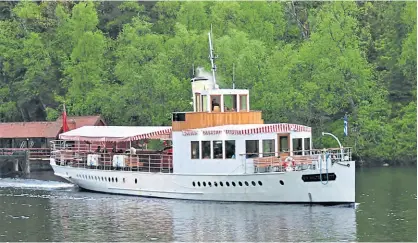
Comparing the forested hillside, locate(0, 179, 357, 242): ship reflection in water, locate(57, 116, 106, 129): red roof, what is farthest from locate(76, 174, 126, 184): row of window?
the forested hillside

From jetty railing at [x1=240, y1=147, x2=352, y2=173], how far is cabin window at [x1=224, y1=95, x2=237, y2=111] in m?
4.14

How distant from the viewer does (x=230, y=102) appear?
199 feet

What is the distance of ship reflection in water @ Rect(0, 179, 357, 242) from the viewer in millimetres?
46656

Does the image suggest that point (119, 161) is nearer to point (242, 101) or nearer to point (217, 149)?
point (217, 149)

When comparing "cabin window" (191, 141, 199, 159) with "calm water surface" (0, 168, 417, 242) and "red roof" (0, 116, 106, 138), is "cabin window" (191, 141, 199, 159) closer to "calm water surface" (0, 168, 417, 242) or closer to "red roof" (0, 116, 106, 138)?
"calm water surface" (0, 168, 417, 242)

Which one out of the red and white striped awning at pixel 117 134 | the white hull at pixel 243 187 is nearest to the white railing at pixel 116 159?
the white hull at pixel 243 187

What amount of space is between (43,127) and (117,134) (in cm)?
2422

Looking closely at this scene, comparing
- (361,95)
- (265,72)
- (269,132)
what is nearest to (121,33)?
(265,72)

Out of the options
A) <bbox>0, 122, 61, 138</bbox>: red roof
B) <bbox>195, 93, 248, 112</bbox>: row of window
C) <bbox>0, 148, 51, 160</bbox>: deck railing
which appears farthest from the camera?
<bbox>0, 122, 61, 138</bbox>: red roof

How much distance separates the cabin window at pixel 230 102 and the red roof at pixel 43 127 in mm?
26107

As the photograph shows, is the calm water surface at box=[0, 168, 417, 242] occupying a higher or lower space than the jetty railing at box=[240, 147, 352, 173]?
lower

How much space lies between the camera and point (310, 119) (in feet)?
279

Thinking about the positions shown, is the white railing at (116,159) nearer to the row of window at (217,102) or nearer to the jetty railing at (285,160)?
the row of window at (217,102)

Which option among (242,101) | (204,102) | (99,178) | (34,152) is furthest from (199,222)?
(34,152)
